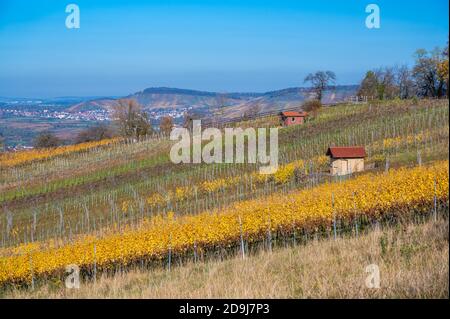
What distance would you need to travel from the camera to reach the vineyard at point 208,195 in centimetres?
1877

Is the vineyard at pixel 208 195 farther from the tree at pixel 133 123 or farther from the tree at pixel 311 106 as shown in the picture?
the tree at pixel 133 123

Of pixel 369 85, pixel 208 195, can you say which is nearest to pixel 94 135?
pixel 369 85

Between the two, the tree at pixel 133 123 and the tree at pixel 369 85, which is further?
the tree at pixel 133 123

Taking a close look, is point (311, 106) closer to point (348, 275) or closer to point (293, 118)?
point (293, 118)

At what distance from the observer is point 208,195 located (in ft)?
120

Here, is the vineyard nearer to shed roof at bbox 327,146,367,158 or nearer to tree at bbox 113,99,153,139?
shed roof at bbox 327,146,367,158

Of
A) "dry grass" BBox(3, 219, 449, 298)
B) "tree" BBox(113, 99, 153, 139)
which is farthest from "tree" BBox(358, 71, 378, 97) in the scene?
"dry grass" BBox(3, 219, 449, 298)

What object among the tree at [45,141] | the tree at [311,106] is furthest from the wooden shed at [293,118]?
the tree at [45,141]

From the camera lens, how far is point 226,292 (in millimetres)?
Answer: 6098

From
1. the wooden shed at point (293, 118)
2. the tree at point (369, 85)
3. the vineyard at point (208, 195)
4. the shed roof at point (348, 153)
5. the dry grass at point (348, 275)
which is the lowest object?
the vineyard at point (208, 195)

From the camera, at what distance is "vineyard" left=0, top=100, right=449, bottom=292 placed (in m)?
18.8
